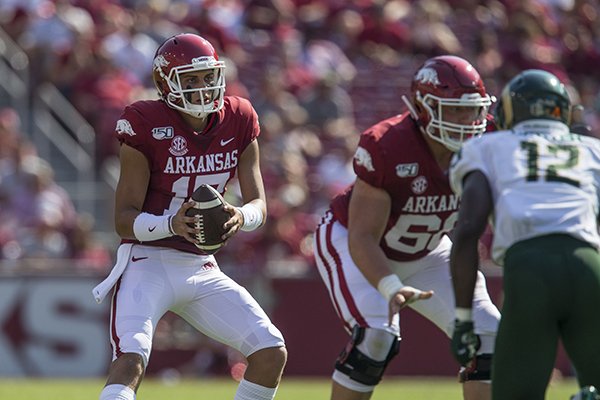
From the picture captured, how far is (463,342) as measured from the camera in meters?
4.96

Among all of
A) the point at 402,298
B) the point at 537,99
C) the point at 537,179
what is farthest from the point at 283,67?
the point at 537,179

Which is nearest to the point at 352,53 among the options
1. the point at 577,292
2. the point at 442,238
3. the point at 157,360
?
the point at 157,360

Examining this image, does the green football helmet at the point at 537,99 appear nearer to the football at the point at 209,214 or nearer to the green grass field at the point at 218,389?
the football at the point at 209,214

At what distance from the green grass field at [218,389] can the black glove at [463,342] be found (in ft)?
16.9

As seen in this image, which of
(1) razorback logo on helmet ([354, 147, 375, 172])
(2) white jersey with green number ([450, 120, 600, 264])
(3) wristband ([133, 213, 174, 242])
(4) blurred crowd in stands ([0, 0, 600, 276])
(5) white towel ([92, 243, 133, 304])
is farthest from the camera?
(4) blurred crowd in stands ([0, 0, 600, 276])

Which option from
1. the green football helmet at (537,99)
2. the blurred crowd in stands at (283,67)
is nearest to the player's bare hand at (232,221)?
the green football helmet at (537,99)

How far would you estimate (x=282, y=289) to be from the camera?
12.5 m

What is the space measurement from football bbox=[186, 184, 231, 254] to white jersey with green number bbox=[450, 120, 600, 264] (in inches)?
49.3

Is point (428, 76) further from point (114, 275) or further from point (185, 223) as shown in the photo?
point (114, 275)

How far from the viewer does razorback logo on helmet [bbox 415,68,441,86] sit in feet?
20.4

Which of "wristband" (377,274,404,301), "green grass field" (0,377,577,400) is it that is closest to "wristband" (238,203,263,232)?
"wristband" (377,274,404,301)

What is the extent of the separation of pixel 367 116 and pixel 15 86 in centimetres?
435

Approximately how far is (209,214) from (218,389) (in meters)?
5.50

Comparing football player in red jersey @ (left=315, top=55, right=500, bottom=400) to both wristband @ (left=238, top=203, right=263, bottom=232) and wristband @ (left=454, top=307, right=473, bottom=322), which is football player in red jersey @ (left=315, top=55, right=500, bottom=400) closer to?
wristband @ (left=238, top=203, right=263, bottom=232)
